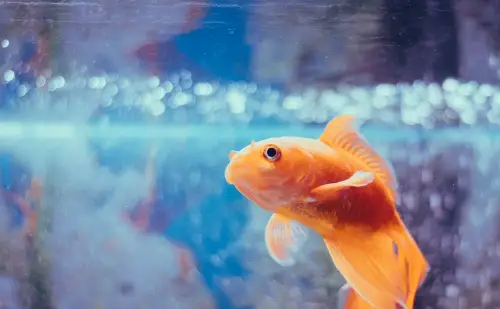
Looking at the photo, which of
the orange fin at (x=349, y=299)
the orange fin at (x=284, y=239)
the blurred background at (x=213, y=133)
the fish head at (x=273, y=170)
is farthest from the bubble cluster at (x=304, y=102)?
the orange fin at (x=349, y=299)

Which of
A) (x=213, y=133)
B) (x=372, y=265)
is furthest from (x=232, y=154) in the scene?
(x=372, y=265)

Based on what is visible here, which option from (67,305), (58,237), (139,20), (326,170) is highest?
(139,20)

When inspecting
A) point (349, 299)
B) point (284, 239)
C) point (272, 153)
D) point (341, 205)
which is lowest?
point (349, 299)

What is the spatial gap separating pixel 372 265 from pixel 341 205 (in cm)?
16

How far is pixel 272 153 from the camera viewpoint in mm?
1242

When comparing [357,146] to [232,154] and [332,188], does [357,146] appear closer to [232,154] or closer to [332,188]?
[332,188]

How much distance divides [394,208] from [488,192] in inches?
9.4

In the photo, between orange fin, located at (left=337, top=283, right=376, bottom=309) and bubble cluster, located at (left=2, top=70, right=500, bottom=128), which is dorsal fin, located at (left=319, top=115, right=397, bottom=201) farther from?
orange fin, located at (left=337, top=283, right=376, bottom=309)

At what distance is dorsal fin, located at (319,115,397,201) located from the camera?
4.36 feet

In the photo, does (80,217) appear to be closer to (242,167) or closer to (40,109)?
(40,109)

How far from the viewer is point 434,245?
4.46 feet

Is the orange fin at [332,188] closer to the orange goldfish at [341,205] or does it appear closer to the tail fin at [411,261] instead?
the orange goldfish at [341,205]

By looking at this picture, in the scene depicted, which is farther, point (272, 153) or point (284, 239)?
point (284, 239)

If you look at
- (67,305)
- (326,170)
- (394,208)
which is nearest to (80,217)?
(67,305)
